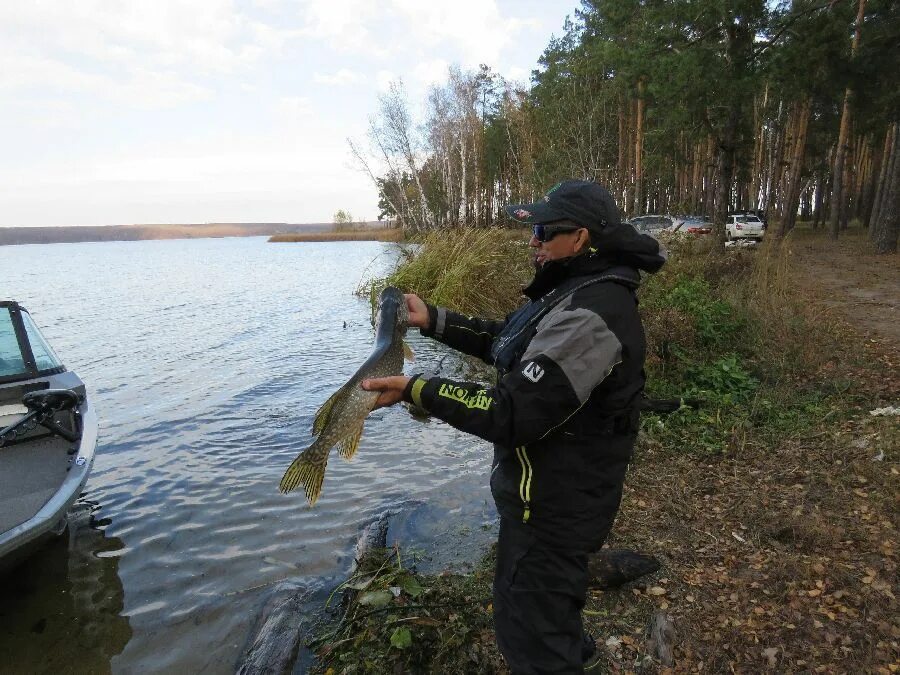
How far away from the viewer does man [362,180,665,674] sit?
2.16m

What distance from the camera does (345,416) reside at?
2.67 metres

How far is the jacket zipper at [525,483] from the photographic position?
2354 mm

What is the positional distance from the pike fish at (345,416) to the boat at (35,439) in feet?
9.79

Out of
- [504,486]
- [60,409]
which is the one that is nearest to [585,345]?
[504,486]

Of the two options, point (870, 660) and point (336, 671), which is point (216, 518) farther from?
point (870, 660)

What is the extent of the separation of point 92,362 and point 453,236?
985 centimetres

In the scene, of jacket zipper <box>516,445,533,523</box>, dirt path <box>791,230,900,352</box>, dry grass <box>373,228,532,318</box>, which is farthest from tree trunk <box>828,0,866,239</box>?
jacket zipper <box>516,445,533,523</box>

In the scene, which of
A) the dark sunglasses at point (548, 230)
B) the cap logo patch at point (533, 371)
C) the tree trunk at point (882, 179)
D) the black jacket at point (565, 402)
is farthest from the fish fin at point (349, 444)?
the tree trunk at point (882, 179)

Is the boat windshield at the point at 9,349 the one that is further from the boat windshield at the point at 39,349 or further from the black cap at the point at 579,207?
the black cap at the point at 579,207

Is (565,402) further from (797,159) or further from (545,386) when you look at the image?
(797,159)

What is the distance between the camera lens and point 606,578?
388 cm

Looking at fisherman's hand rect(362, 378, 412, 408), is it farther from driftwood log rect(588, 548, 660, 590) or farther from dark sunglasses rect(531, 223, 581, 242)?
driftwood log rect(588, 548, 660, 590)

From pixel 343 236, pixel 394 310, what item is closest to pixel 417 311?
pixel 394 310

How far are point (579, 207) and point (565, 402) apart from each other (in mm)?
851
